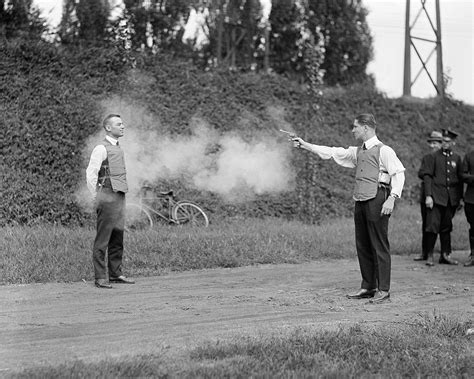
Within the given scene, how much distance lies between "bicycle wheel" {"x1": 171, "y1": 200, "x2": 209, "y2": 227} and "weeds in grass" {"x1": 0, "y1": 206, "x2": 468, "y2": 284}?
35 cm

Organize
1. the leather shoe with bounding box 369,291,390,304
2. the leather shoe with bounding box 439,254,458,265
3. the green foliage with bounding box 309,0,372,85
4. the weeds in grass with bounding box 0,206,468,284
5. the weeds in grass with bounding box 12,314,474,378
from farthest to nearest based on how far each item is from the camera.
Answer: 1. the green foliage with bounding box 309,0,372,85
2. the leather shoe with bounding box 439,254,458,265
3. the weeds in grass with bounding box 0,206,468,284
4. the leather shoe with bounding box 369,291,390,304
5. the weeds in grass with bounding box 12,314,474,378

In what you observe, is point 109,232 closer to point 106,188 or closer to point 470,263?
point 106,188

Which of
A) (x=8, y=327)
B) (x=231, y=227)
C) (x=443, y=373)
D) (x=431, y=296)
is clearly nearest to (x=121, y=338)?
(x=8, y=327)

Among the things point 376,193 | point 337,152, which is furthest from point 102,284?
point 376,193

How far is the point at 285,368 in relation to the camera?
5.30 metres

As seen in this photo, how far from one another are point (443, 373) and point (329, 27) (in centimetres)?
2612

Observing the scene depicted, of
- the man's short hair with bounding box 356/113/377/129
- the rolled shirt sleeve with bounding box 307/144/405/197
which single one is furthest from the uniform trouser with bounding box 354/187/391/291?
the man's short hair with bounding box 356/113/377/129

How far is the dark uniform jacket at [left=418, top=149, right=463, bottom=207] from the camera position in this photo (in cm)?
1292

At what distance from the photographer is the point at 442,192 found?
12.9m

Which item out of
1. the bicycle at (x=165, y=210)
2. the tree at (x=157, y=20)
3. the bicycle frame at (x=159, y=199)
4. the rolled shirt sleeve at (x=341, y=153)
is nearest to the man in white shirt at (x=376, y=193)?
the rolled shirt sleeve at (x=341, y=153)

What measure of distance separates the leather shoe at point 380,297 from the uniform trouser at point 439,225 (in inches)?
178

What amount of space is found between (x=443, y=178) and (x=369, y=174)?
4767 mm

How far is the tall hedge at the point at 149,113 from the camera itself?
1451 cm

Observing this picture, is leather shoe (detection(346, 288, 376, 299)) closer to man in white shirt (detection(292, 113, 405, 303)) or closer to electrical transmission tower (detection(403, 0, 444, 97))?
man in white shirt (detection(292, 113, 405, 303))
